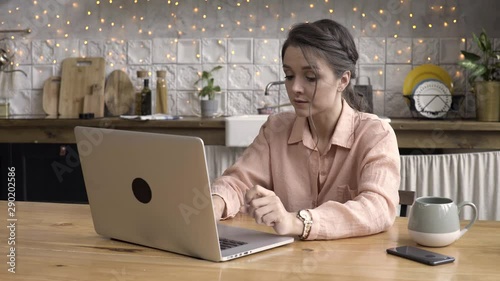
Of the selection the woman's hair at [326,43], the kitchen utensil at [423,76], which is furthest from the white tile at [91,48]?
the woman's hair at [326,43]

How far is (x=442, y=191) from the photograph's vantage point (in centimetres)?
350

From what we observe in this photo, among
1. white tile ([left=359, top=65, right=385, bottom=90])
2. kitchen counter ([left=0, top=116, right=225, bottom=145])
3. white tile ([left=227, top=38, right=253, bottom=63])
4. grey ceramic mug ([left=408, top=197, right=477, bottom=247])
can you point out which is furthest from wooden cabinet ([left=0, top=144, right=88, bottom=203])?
grey ceramic mug ([left=408, top=197, right=477, bottom=247])

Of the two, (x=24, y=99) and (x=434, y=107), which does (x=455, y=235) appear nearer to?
(x=434, y=107)

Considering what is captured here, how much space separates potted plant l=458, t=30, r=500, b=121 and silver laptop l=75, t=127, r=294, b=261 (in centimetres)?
226

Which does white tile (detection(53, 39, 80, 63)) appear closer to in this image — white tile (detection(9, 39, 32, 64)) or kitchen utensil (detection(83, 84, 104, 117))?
white tile (detection(9, 39, 32, 64))

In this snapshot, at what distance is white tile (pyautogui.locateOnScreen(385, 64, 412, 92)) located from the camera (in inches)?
159

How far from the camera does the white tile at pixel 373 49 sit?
4.04 meters

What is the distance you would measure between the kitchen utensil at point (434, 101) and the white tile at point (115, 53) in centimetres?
165

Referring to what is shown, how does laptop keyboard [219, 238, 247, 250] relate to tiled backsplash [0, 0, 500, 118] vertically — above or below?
below

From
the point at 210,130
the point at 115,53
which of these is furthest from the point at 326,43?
the point at 115,53

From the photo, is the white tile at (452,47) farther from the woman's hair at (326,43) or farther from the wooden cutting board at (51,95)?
the wooden cutting board at (51,95)

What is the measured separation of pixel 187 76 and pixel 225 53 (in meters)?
0.25

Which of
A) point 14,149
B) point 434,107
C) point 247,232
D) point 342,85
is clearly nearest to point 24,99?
point 14,149

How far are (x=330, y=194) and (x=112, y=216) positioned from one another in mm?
676
